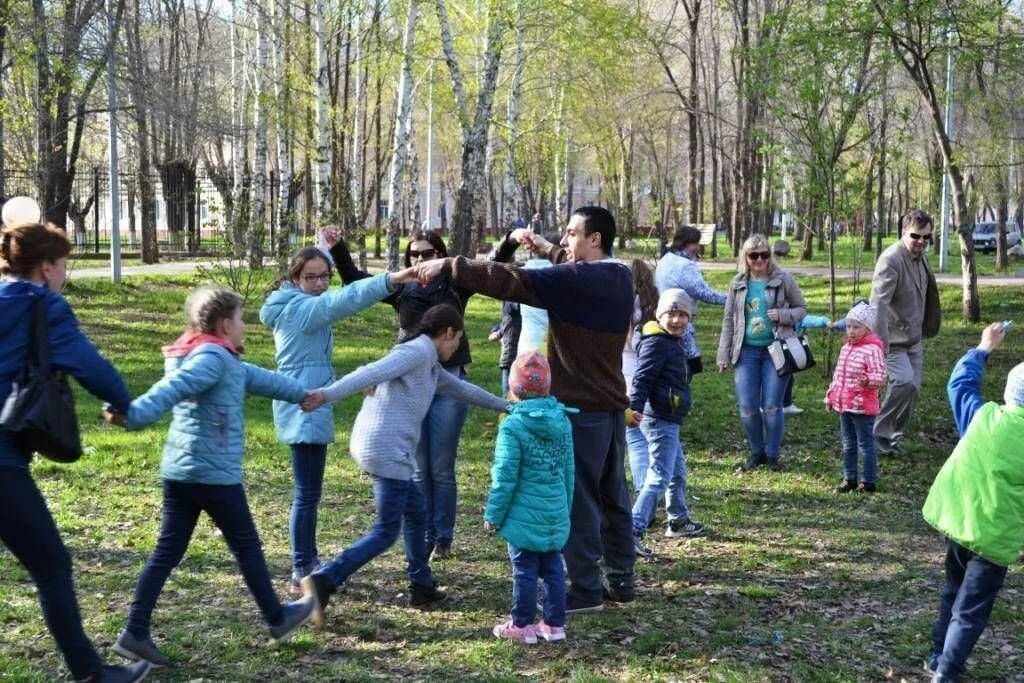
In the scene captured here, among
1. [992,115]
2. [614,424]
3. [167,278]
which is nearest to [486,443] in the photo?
[614,424]

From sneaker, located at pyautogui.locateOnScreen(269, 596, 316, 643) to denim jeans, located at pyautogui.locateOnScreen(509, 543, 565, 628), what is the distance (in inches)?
37.9

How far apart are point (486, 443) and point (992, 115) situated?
16997mm

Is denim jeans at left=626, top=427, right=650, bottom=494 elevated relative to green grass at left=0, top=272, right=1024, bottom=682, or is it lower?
elevated

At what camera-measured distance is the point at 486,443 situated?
1031 cm

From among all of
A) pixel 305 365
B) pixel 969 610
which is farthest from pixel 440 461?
pixel 969 610

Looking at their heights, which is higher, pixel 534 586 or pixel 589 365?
pixel 589 365

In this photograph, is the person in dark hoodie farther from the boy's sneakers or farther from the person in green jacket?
the person in green jacket

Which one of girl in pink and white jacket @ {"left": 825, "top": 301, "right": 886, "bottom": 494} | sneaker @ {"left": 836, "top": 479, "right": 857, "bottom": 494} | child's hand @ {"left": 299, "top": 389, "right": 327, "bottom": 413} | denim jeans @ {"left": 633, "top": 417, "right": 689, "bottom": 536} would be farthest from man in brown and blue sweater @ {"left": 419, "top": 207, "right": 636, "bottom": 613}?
sneaker @ {"left": 836, "top": 479, "right": 857, "bottom": 494}

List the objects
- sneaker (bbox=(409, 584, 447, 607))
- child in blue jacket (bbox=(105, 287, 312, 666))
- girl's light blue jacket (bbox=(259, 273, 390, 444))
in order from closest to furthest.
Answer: child in blue jacket (bbox=(105, 287, 312, 666)) < girl's light blue jacket (bbox=(259, 273, 390, 444)) < sneaker (bbox=(409, 584, 447, 607))

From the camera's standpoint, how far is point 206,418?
4695 mm

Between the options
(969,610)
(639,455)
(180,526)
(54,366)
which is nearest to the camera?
(54,366)

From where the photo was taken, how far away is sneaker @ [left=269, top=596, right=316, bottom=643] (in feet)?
16.4

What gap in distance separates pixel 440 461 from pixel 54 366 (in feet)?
8.75

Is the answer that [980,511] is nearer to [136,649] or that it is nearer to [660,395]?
[660,395]
